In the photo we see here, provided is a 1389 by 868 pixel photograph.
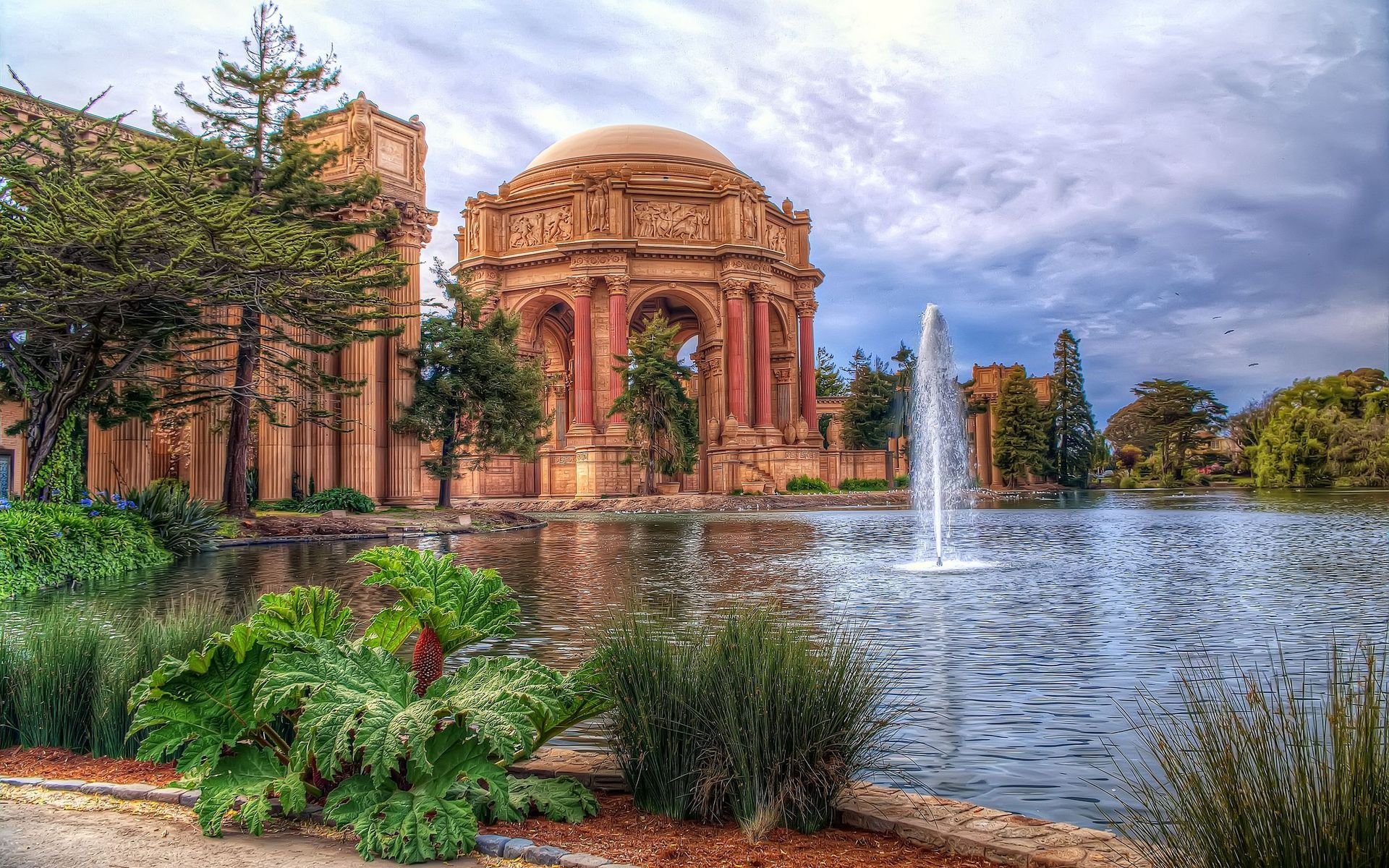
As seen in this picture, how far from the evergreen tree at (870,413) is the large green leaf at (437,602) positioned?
231ft

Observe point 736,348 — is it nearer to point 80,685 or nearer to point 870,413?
point 870,413

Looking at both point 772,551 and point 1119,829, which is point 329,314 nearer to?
point 772,551

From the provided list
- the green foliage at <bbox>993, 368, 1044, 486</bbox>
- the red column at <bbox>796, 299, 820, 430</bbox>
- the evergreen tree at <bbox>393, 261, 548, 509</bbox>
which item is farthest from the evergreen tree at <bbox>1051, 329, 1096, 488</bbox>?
the evergreen tree at <bbox>393, 261, 548, 509</bbox>

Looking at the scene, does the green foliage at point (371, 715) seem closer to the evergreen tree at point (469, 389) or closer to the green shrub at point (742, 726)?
the green shrub at point (742, 726)

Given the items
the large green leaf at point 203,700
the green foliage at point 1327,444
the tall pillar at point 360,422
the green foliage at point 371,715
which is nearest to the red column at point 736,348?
the tall pillar at point 360,422

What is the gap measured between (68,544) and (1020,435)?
6702 centimetres

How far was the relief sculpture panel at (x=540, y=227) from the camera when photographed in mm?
60156

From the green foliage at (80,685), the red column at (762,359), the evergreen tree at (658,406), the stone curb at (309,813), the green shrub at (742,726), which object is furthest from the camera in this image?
the red column at (762,359)

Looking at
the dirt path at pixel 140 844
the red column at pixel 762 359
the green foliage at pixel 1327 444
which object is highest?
the red column at pixel 762 359

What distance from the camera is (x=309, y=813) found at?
3.92 m

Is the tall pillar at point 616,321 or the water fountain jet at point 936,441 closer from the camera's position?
the water fountain jet at point 936,441

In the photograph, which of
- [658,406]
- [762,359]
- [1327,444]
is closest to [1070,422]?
[1327,444]

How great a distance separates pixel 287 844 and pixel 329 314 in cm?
1704

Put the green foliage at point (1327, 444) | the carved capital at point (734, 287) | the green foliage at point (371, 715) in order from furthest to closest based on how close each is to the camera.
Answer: the carved capital at point (734, 287) < the green foliage at point (1327, 444) < the green foliage at point (371, 715)
